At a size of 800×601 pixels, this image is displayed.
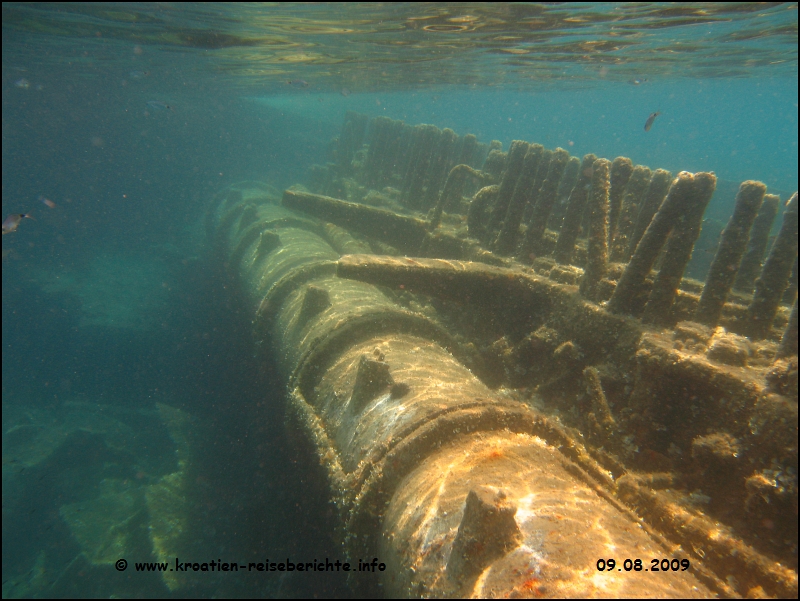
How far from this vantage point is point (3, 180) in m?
45.9

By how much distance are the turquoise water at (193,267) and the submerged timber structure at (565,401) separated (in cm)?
172

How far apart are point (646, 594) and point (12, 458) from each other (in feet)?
51.8

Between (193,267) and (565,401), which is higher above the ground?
(565,401)

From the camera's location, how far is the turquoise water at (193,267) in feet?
25.7

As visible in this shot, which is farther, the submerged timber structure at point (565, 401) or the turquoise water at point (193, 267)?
the turquoise water at point (193, 267)

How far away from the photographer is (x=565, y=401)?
4246 millimetres

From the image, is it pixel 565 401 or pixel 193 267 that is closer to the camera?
pixel 565 401

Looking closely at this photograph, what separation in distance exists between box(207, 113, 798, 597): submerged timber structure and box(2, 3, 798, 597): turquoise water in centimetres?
172

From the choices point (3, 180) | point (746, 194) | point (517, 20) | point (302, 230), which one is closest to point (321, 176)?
point (302, 230)

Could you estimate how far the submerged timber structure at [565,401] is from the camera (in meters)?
2.17

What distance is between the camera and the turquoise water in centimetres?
785

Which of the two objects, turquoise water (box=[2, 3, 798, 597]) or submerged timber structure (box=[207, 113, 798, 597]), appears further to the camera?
turquoise water (box=[2, 3, 798, 597])

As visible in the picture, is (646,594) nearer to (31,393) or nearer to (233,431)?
(233,431)

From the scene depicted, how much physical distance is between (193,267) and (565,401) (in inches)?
830
